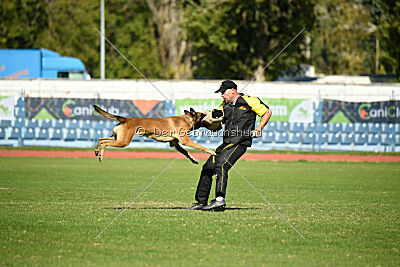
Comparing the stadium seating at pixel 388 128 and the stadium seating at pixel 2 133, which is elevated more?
the stadium seating at pixel 388 128

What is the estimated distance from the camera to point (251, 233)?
858 centimetres

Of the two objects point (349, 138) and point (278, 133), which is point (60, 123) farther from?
point (349, 138)

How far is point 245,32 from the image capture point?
39.4m

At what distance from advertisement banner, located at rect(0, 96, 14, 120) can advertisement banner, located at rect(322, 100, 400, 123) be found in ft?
49.9

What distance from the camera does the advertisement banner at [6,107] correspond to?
93.9 feet

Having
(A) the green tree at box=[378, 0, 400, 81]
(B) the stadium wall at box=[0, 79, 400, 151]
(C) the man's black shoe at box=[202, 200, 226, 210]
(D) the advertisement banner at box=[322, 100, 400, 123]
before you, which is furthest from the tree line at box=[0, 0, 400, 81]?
(C) the man's black shoe at box=[202, 200, 226, 210]

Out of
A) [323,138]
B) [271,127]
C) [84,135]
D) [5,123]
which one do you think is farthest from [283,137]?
[5,123]

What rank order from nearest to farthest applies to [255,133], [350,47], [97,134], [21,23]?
[255,133] < [97,134] < [21,23] < [350,47]

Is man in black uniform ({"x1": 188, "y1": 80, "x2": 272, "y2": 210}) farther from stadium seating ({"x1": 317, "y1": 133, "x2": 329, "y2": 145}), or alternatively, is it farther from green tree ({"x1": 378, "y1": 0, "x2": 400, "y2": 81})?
green tree ({"x1": 378, "y1": 0, "x2": 400, "y2": 81})

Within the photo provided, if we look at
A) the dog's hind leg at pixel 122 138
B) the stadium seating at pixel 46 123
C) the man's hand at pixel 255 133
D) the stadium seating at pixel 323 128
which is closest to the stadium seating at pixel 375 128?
the stadium seating at pixel 323 128

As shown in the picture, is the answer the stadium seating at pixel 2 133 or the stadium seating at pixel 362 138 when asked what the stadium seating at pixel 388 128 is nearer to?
the stadium seating at pixel 362 138

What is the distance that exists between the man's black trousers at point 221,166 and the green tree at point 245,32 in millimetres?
26973

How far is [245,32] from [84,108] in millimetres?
14836

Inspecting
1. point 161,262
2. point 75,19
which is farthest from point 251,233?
point 75,19
